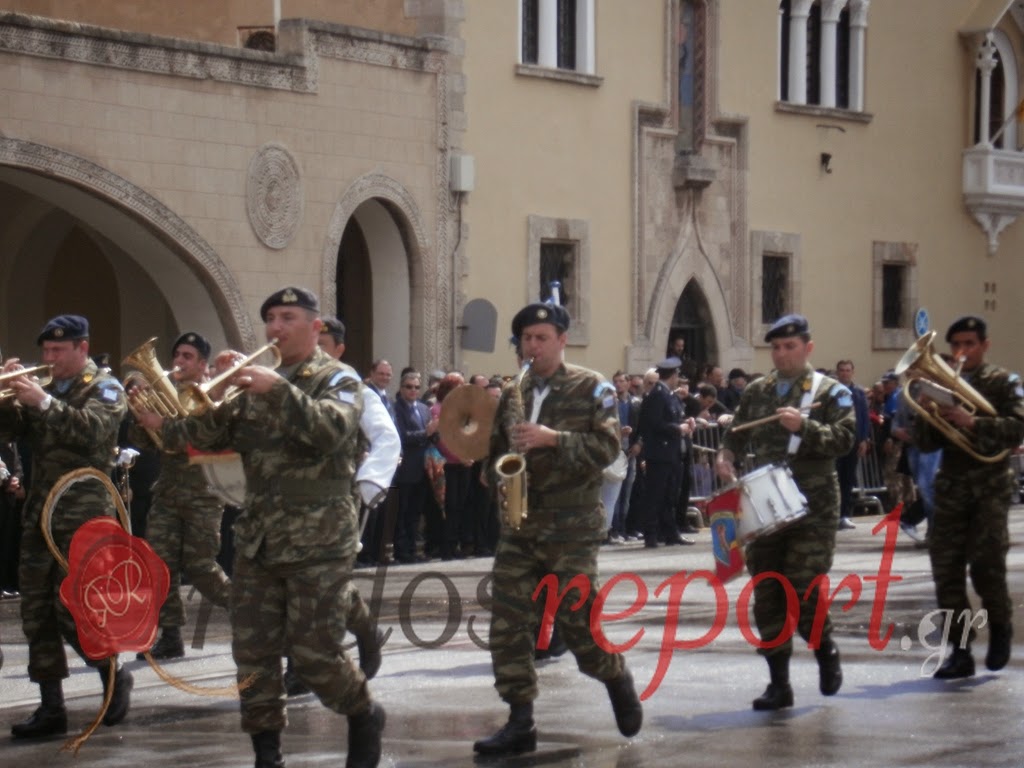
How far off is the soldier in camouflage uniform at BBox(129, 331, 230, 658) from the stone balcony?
24148mm

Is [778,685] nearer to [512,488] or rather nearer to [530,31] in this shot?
[512,488]

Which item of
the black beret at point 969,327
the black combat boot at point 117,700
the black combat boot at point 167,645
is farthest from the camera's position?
the black combat boot at point 167,645

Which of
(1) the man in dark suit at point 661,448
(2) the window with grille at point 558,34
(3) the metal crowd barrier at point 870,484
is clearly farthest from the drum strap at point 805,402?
(2) the window with grille at point 558,34

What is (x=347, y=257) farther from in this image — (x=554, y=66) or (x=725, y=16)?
(x=725, y=16)

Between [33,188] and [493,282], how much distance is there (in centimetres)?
680

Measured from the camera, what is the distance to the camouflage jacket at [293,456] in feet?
30.0

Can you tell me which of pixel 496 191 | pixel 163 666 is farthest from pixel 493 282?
pixel 163 666

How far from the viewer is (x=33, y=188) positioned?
22.4 m

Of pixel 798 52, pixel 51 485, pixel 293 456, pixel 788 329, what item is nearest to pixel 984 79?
pixel 798 52

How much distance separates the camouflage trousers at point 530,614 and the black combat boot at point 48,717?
209 cm

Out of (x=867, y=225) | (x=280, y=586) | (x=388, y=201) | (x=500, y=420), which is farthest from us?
(x=867, y=225)

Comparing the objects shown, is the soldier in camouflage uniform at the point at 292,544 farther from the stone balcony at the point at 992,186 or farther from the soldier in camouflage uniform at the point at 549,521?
the stone balcony at the point at 992,186

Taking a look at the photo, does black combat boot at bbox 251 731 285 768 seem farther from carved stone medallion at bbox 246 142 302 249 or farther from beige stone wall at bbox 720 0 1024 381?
beige stone wall at bbox 720 0 1024 381

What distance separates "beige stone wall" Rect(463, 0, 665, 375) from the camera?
1072 inches
